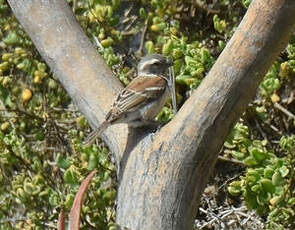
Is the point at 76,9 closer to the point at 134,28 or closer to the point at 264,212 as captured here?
the point at 134,28

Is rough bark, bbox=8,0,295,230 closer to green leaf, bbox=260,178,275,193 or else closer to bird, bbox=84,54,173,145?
bird, bbox=84,54,173,145

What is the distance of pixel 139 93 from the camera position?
4.77m

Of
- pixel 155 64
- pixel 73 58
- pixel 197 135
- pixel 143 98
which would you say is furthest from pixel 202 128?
pixel 155 64

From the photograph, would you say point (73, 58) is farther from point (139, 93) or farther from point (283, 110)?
point (283, 110)

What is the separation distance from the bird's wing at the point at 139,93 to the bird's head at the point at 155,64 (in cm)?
9

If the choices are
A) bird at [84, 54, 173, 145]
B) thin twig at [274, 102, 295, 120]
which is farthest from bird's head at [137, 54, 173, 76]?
thin twig at [274, 102, 295, 120]

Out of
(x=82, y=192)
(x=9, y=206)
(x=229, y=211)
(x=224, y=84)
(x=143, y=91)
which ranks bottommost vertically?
(x=9, y=206)

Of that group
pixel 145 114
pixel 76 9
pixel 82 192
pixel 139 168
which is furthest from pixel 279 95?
pixel 82 192

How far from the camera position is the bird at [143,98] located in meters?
4.10

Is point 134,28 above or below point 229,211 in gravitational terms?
above

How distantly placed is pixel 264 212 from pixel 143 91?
3.67 ft

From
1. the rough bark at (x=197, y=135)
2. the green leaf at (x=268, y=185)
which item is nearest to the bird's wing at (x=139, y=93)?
the rough bark at (x=197, y=135)

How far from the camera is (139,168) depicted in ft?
11.9

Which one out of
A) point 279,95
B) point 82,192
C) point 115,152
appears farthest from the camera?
point 279,95
